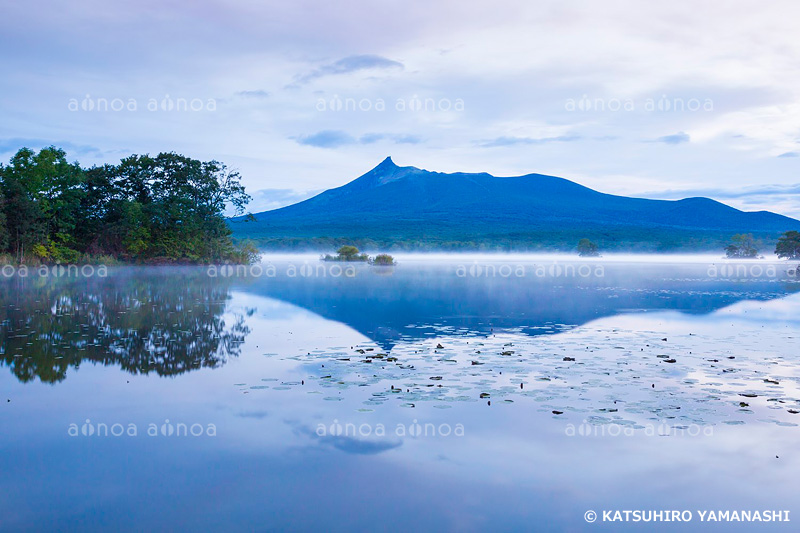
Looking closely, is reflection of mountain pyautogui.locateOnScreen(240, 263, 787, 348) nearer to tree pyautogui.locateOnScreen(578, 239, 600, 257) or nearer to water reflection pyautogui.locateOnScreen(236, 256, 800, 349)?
water reflection pyautogui.locateOnScreen(236, 256, 800, 349)

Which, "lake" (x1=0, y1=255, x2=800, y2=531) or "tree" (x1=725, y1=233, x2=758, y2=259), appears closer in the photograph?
"lake" (x1=0, y1=255, x2=800, y2=531)

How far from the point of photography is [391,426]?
7.55 meters

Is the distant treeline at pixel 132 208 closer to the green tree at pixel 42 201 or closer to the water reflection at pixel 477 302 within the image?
the green tree at pixel 42 201

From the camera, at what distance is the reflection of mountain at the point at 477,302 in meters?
17.0

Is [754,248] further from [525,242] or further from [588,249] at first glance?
[525,242]

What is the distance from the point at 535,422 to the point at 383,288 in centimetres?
2187

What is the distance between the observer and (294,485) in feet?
19.3

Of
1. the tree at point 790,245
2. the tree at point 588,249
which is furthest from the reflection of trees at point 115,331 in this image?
the tree at point 588,249

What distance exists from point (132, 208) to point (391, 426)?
4647 cm

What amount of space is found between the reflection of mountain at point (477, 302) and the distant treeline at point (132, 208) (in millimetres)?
A: 22832

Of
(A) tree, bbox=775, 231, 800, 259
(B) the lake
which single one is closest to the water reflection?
(B) the lake

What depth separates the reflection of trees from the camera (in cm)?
1135

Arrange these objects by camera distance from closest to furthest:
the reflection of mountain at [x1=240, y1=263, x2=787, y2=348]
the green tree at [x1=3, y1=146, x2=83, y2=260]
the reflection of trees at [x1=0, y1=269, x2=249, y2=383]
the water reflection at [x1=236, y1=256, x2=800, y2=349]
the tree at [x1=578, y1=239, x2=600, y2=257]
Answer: the reflection of trees at [x1=0, y1=269, x2=249, y2=383], the water reflection at [x1=236, y1=256, x2=800, y2=349], the reflection of mountain at [x1=240, y1=263, x2=787, y2=348], the green tree at [x1=3, y1=146, x2=83, y2=260], the tree at [x1=578, y1=239, x2=600, y2=257]

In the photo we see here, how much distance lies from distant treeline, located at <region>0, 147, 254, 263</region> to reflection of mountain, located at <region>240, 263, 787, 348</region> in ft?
74.9
